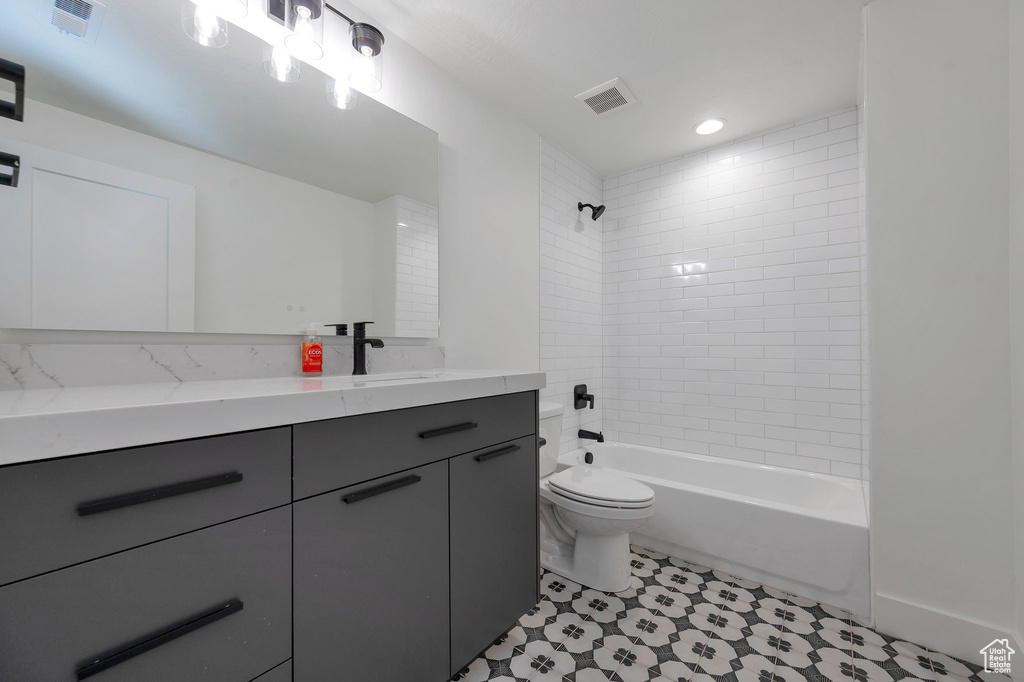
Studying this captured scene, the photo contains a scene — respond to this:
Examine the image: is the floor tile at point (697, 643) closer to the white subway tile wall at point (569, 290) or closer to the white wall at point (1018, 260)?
the white wall at point (1018, 260)

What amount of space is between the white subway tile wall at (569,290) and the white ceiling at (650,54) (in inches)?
15.8

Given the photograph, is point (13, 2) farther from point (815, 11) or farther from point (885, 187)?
point (885, 187)

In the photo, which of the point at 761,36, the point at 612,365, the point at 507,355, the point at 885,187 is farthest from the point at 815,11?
the point at 612,365

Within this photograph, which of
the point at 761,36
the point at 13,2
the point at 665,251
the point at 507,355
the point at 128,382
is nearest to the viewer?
the point at 13,2

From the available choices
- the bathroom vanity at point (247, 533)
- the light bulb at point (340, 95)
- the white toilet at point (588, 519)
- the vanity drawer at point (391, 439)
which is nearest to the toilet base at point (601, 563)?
the white toilet at point (588, 519)

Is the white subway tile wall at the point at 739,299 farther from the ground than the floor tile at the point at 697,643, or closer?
farther from the ground

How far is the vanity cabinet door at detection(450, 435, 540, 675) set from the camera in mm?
1292

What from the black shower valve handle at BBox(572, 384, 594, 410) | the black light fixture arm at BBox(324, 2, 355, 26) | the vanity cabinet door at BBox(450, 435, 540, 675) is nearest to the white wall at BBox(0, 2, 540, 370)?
the black light fixture arm at BBox(324, 2, 355, 26)

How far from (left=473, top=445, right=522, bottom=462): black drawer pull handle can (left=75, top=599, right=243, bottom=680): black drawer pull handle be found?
2.33ft

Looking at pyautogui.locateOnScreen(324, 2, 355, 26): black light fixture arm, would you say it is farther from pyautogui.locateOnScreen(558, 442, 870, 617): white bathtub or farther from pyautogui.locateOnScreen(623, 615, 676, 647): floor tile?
pyautogui.locateOnScreen(623, 615, 676, 647): floor tile

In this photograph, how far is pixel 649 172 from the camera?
9.96 ft

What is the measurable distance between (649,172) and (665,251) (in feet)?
1.96

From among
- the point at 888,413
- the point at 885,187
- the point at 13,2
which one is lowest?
the point at 888,413

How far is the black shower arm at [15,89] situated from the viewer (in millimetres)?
1004
